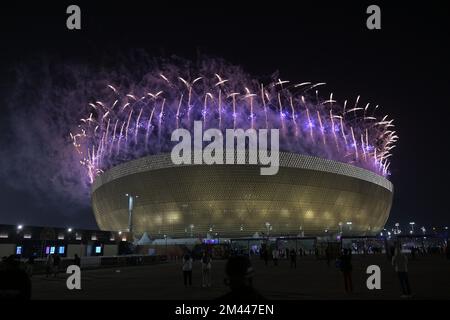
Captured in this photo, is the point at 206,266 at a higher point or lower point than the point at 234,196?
lower

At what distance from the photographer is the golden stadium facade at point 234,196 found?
277 feet

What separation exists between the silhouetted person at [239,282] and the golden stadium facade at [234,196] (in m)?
77.9

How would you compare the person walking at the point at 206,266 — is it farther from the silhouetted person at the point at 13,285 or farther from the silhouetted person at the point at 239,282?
the silhouetted person at the point at 239,282

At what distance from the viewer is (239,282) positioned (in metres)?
3.77

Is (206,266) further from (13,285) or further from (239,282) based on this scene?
(239,282)

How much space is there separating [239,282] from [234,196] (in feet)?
268

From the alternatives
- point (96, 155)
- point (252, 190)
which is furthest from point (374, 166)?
point (96, 155)

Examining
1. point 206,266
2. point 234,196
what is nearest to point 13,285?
point 206,266

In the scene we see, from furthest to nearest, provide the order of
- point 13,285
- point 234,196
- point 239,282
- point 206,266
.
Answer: point 234,196 → point 206,266 → point 13,285 → point 239,282

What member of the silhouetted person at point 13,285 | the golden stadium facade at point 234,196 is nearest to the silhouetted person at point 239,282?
the silhouetted person at point 13,285
